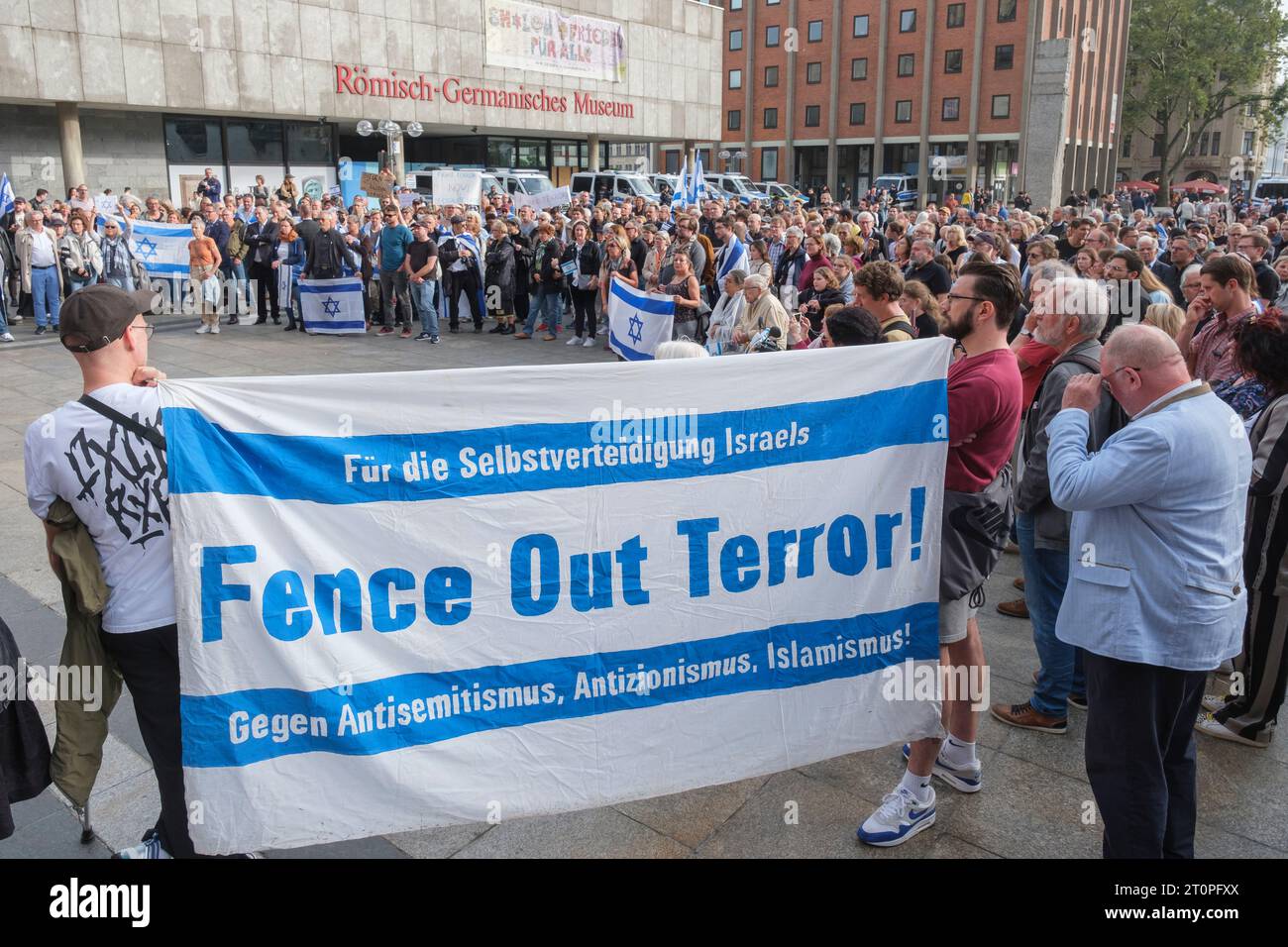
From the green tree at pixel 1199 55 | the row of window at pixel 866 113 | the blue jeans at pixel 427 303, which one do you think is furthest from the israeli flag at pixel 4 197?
the green tree at pixel 1199 55

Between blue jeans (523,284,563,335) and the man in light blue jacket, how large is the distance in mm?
12978

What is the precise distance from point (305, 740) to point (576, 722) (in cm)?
81

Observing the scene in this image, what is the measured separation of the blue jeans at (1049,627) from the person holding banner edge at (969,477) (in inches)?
27.6

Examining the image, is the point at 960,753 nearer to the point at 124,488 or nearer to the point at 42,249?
the point at 124,488

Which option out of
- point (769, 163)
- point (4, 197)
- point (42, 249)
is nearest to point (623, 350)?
point (42, 249)

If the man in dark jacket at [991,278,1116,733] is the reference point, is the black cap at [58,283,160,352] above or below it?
above

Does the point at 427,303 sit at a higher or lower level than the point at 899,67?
lower

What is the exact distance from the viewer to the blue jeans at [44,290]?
47.8 ft

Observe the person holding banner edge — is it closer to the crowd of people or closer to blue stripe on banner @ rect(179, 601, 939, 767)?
the crowd of people

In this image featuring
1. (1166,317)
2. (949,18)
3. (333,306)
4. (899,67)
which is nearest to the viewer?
(1166,317)

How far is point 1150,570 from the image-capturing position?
2.78 metres

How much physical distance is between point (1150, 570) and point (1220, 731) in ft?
6.29

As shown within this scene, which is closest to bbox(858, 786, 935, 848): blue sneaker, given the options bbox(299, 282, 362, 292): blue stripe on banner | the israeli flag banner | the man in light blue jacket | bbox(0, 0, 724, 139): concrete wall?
the man in light blue jacket

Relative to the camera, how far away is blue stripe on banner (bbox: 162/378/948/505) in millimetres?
2705
